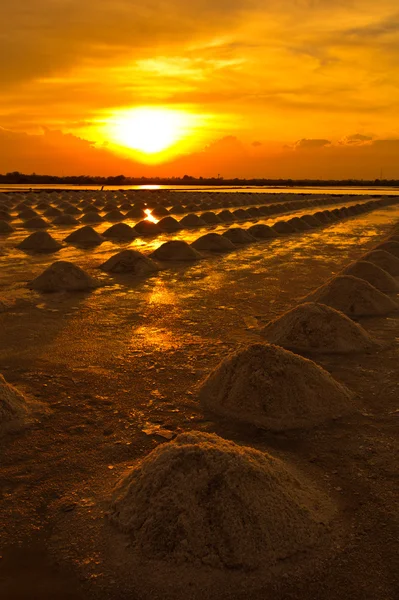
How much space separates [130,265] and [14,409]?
5.97 meters

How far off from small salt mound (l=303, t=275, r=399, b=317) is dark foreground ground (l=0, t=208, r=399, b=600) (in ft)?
0.98

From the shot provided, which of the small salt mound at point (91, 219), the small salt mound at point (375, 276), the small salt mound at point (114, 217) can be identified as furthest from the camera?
the small salt mound at point (114, 217)

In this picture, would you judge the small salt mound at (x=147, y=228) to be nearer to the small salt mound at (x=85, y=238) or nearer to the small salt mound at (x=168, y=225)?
the small salt mound at (x=168, y=225)

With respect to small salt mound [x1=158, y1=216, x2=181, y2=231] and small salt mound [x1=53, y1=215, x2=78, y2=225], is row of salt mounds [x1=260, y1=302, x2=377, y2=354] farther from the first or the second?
small salt mound [x1=53, y1=215, x2=78, y2=225]

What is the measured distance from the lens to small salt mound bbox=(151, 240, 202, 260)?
10688 millimetres

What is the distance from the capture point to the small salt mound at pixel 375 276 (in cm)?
767

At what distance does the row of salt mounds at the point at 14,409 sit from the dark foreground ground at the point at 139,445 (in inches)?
4.6

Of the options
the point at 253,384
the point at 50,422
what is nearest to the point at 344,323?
the point at 253,384

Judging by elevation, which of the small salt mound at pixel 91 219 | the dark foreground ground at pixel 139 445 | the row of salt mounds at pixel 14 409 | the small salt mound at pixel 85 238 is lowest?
the dark foreground ground at pixel 139 445

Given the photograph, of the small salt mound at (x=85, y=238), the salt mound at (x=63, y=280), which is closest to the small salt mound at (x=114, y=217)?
the small salt mound at (x=85, y=238)

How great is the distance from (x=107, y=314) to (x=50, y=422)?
288 cm

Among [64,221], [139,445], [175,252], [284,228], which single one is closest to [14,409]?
[139,445]

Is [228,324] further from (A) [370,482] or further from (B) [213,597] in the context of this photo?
(B) [213,597]

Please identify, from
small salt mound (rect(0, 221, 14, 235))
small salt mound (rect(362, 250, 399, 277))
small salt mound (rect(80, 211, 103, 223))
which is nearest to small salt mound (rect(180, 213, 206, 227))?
small salt mound (rect(80, 211, 103, 223))
